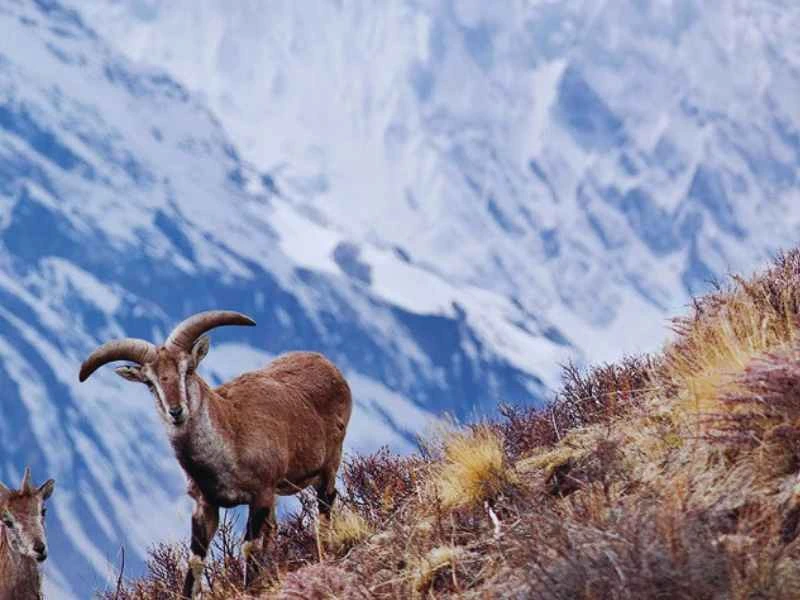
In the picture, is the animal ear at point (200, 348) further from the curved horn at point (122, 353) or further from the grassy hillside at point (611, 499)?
the grassy hillside at point (611, 499)

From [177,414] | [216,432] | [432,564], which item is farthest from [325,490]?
[432,564]

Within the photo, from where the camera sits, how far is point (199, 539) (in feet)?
31.0

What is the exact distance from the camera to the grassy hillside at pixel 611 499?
579 centimetres

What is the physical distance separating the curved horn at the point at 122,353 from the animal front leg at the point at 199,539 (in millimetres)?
1055

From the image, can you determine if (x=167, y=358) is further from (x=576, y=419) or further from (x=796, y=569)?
(x=796, y=569)

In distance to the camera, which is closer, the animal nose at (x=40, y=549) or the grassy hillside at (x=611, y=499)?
the grassy hillside at (x=611, y=499)

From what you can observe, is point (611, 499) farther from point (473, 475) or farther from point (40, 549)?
point (40, 549)

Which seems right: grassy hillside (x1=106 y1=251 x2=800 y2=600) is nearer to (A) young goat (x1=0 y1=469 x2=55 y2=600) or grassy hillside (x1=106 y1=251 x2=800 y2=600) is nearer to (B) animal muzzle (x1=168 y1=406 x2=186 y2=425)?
(A) young goat (x1=0 y1=469 x2=55 y2=600)

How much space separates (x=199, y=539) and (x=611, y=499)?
3.57 meters

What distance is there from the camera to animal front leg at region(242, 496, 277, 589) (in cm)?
909

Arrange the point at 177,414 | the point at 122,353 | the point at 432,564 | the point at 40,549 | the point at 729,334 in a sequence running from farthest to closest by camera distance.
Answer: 1. the point at 40,549
2. the point at 122,353
3. the point at 177,414
4. the point at 729,334
5. the point at 432,564

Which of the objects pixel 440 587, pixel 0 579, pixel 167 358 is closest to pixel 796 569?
pixel 440 587

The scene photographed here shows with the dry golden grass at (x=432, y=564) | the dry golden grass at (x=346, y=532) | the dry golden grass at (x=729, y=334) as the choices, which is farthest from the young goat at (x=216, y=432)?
the dry golden grass at (x=729, y=334)

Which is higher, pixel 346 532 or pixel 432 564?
pixel 346 532
